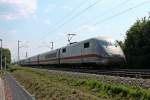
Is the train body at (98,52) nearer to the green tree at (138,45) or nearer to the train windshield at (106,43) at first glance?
the train windshield at (106,43)

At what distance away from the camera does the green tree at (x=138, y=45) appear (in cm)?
4364

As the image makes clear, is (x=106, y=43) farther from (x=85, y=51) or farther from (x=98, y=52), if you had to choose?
(x=85, y=51)

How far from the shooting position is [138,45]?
47.6 meters

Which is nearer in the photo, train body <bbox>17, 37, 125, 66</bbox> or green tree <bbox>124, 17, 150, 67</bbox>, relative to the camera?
train body <bbox>17, 37, 125, 66</bbox>

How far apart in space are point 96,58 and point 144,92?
20.8 metres

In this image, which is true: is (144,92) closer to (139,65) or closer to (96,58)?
(96,58)

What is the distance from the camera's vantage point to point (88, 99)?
52.0ft

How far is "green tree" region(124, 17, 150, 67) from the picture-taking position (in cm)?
4364

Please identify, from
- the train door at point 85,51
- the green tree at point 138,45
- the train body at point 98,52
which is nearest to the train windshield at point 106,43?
the train body at point 98,52

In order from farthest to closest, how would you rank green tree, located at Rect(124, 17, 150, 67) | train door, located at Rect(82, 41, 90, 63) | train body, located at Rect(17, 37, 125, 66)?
green tree, located at Rect(124, 17, 150, 67) → train door, located at Rect(82, 41, 90, 63) → train body, located at Rect(17, 37, 125, 66)

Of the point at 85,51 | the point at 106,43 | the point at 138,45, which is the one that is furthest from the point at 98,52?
the point at 138,45

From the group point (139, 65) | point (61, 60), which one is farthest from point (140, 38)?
point (61, 60)

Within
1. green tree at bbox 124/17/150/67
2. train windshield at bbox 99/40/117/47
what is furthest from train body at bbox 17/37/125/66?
green tree at bbox 124/17/150/67

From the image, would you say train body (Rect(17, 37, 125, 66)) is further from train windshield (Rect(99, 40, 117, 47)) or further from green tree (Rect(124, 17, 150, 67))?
green tree (Rect(124, 17, 150, 67))
